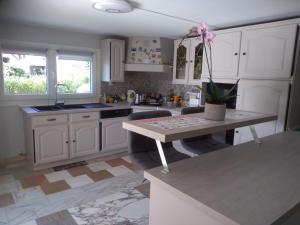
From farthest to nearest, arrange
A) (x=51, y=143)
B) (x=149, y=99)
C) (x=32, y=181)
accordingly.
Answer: (x=149, y=99) → (x=51, y=143) → (x=32, y=181)

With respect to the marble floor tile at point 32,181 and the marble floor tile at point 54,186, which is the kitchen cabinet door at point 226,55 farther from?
the marble floor tile at point 32,181

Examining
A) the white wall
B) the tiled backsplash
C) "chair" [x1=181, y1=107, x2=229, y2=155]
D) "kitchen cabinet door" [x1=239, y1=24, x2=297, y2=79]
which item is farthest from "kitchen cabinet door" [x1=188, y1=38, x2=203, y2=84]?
the white wall

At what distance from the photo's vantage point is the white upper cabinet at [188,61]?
342 cm

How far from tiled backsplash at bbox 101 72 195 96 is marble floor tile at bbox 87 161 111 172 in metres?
1.34

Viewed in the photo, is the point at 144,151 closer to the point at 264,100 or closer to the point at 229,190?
the point at 229,190

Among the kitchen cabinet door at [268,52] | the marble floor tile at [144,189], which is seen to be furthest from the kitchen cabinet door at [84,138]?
the kitchen cabinet door at [268,52]

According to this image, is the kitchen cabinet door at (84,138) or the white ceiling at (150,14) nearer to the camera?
the white ceiling at (150,14)

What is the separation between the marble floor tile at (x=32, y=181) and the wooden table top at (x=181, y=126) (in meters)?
1.90

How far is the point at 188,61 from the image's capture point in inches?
139

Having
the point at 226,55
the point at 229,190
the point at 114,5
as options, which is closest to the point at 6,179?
the point at 114,5

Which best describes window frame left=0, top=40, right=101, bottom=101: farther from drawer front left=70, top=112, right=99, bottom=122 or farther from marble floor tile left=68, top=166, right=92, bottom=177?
marble floor tile left=68, top=166, right=92, bottom=177

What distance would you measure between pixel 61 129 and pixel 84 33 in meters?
1.62

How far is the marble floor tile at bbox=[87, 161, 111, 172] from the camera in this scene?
318cm

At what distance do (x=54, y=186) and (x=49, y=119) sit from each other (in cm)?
88
